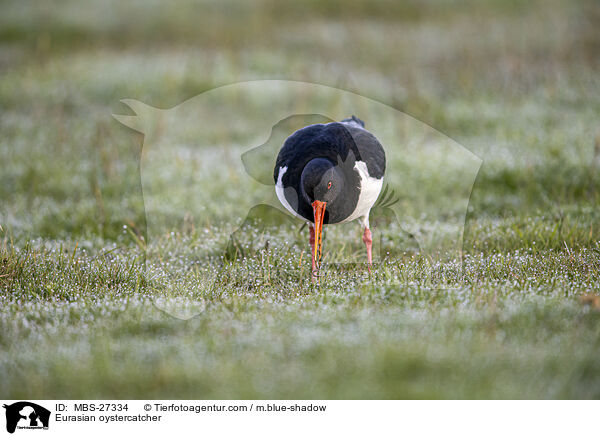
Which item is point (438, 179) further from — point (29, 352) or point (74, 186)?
point (29, 352)

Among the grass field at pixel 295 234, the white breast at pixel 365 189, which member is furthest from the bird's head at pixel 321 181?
the grass field at pixel 295 234

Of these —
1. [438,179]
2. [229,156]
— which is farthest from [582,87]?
[229,156]

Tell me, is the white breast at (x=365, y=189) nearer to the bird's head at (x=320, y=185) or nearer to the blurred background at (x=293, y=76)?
the bird's head at (x=320, y=185)

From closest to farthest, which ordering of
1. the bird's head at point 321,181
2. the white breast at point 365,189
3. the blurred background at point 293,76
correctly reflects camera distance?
the bird's head at point 321,181
the white breast at point 365,189
the blurred background at point 293,76

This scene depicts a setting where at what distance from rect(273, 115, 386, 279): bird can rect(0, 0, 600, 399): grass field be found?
726 mm

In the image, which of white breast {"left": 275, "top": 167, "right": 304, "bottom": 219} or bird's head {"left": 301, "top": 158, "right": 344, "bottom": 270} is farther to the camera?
white breast {"left": 275, "top": 167, "right": 304, "bottom": 219}

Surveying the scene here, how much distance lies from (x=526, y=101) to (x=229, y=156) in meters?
6.37

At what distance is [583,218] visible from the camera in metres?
7.94

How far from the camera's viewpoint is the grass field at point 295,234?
479 centimetres

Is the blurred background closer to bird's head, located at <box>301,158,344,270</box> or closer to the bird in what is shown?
the bird

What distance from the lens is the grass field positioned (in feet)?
15.7
